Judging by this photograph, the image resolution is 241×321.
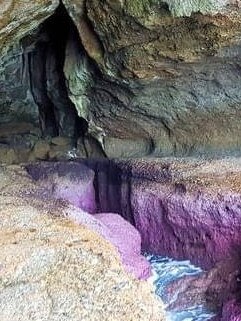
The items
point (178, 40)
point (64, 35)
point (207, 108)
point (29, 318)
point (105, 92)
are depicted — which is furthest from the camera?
point (64, 35)

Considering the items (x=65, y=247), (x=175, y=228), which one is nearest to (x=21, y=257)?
(x=65, y=247)

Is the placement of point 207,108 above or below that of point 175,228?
above

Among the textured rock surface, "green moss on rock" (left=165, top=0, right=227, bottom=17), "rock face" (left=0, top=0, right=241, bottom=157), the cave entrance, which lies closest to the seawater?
the textured rock surface

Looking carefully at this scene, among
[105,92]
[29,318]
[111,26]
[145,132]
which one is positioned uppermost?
[111,26]

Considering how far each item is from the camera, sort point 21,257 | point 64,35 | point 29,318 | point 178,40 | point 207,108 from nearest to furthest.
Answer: point 29,318 → point 21,257 → point 178,40 → point 207,108 → point 64,35

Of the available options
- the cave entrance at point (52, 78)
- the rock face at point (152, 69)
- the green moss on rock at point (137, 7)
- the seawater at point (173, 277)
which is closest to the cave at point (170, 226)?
the seawater at point (173, 277)

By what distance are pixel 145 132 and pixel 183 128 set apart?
41cm

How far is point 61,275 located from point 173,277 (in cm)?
148

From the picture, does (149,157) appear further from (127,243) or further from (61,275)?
(61,275)

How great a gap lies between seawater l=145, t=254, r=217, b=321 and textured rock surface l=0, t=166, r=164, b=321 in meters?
0.77

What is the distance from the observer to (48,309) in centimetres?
247

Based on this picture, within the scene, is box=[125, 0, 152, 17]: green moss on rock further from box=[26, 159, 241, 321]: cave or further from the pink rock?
the pink rock

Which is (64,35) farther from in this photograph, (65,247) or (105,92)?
(65,247)

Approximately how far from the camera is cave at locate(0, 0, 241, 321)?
3.65 meters
